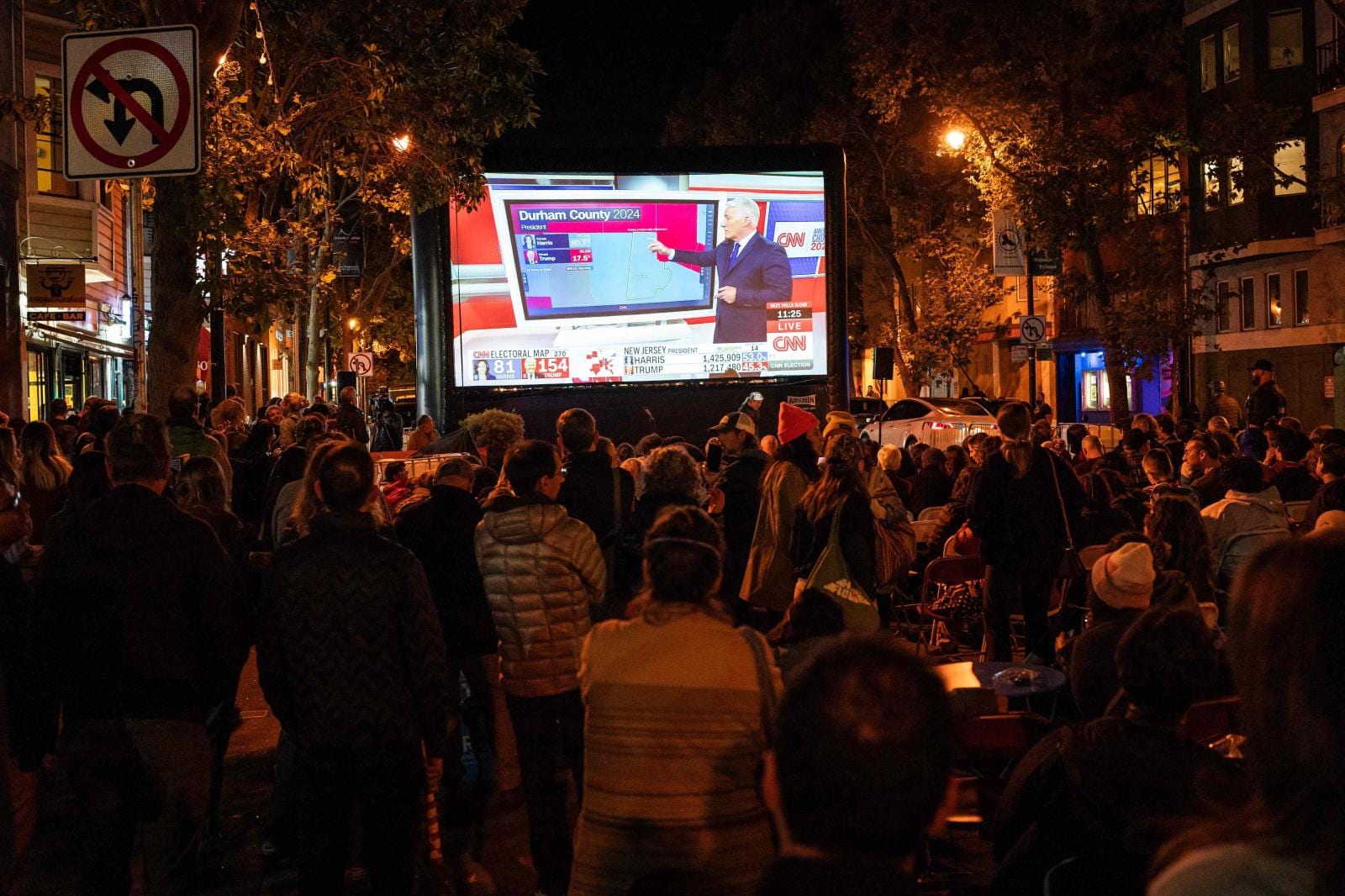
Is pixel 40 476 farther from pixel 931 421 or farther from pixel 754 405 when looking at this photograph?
pixel 931 421

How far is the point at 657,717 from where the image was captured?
3.45 meters

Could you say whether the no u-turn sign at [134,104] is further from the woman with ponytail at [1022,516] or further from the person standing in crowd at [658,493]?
the woman with ponytail at [1022,516]

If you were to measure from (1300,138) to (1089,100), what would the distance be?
5.56 m

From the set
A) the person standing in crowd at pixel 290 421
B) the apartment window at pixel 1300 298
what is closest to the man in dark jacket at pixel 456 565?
the person standing in crowd at pixel 290 421

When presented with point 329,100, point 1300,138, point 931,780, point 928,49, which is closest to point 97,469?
point 931,780

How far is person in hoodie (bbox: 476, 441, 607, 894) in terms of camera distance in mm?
5426

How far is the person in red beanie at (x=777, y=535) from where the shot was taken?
24.9 ft

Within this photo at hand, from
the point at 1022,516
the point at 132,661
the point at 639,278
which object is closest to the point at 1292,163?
the point at 639,278

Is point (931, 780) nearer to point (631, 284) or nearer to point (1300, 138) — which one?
point (631, 284)

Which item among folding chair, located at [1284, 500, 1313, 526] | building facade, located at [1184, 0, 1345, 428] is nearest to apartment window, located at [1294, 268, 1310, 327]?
building facade, located at [1184, 0, 1345, 428]

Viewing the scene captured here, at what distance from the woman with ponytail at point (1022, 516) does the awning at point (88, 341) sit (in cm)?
1720

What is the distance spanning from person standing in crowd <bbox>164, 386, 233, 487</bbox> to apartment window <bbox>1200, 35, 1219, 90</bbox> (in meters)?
34.2

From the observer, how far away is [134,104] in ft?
23.9

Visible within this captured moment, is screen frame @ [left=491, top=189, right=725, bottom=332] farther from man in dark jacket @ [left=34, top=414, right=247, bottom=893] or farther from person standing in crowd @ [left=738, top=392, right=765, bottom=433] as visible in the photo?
man in dark jacket @ [left=34, top=414, right=247, bottom=893]
